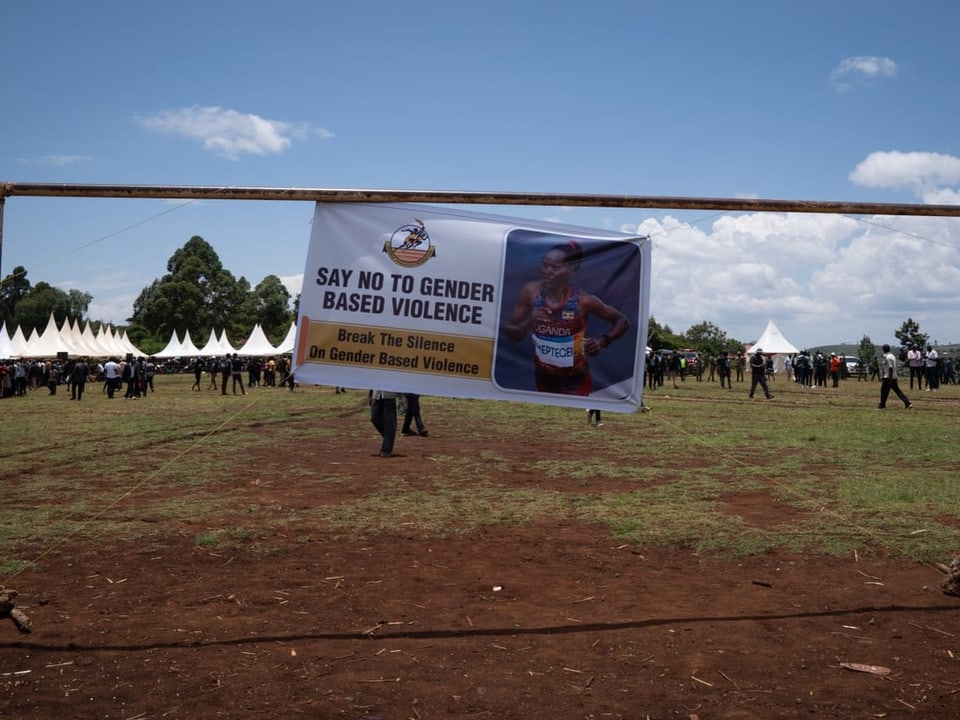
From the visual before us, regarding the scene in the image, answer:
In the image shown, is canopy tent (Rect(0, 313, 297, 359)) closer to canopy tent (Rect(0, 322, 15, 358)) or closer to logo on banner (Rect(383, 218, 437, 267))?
canopy tent (Rect(0, 322, 15, 358))

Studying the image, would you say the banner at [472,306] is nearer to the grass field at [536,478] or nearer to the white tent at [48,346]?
the grass field at [536,478]

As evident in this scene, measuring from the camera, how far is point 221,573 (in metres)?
6.70

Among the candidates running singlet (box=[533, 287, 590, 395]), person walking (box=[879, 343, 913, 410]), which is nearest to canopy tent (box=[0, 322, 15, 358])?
person walking (box=[879, 343, 913, 410])

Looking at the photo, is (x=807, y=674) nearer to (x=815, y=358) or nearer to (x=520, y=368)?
(x=520, y=368)

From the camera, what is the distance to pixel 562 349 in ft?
18.4

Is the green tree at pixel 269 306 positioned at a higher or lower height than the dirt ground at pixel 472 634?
higher

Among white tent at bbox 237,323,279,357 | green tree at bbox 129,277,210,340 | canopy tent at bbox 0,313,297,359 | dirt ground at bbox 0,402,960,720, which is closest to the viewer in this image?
dirt ground at bbox 0,402,960,720

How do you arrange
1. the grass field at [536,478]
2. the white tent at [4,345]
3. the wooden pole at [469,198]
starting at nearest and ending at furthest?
1. the wooden pole at [469,198]
2. the grass field at [536,478]
3. the white tent at [4,345]

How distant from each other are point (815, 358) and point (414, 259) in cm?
4028

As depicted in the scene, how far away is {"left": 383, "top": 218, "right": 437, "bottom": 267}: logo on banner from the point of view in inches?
218

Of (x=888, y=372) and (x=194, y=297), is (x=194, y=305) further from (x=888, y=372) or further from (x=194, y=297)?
(x=888, y=372)

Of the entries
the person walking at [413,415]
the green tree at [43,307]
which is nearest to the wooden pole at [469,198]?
the person walking at [413,415]

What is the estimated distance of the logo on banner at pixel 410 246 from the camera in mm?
5535

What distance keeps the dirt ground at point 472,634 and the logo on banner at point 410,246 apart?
2484 millimetres
